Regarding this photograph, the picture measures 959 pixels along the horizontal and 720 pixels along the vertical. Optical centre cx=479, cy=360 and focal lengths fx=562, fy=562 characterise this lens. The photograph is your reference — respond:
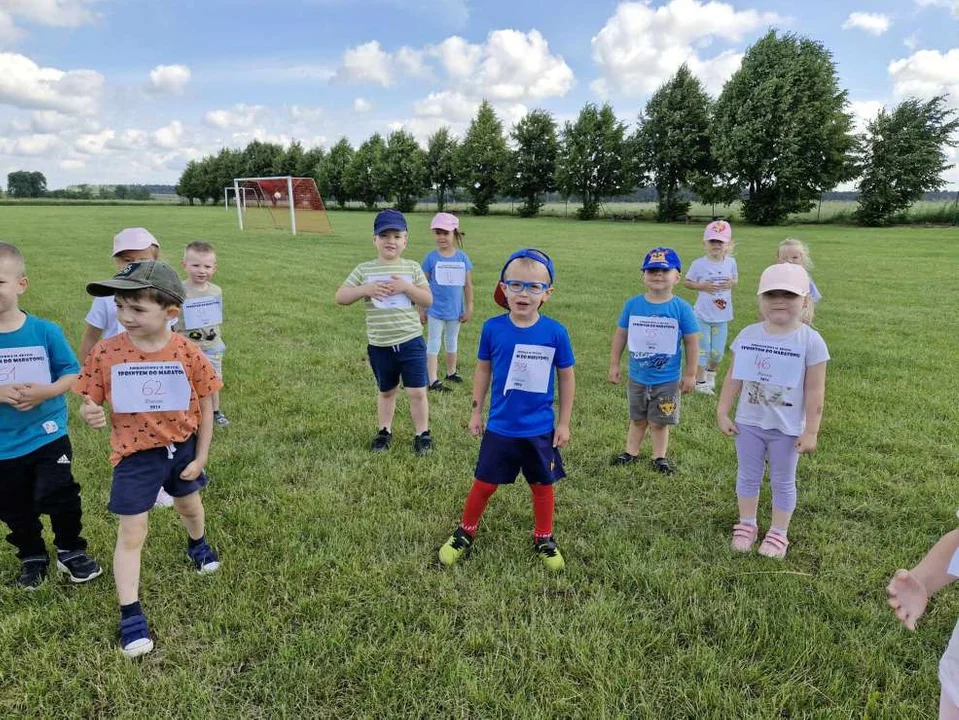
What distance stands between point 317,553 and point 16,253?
223 cm

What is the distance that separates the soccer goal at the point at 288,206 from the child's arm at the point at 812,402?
28.6 metres

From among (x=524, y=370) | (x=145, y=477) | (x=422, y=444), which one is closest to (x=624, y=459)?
(x=422, y=444)

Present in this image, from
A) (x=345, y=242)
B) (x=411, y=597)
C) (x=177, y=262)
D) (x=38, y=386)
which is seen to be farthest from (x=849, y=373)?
(x=345, y=242)

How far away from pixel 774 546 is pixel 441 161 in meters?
62.6

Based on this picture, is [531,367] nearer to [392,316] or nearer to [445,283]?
[392,316]

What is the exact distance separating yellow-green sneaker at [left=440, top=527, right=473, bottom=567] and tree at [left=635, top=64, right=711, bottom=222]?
4505 cm

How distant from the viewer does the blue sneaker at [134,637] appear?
2.59 meters

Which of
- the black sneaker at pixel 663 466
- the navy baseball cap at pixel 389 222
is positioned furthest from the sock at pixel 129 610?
the black sneaker at pixel 663 466

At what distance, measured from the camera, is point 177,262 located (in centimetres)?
1781

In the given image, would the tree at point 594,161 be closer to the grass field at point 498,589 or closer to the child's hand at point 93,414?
the grass field at point 498,589

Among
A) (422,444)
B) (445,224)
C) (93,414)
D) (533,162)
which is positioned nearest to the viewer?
(93,414)

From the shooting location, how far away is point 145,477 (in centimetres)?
267

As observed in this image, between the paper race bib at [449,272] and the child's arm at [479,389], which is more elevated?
the paper race bib at [449,272]

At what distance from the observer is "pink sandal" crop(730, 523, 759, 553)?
3500mm
